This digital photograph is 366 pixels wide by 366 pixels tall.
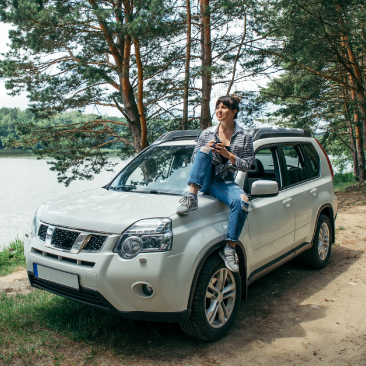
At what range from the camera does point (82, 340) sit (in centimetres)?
335

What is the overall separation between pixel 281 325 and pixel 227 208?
1.30 meters

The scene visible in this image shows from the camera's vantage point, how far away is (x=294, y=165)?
16.6 feet

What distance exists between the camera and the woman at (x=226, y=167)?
3400 millimetres

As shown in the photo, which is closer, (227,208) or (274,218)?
(227,208)

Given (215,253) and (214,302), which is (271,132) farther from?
(214,302)

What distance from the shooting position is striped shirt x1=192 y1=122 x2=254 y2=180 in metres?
3.70

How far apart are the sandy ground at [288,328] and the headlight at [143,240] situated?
3.01ft

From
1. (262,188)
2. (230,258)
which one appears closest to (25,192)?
(262,188)

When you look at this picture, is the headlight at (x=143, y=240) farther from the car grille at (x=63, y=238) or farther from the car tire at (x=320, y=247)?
the car tire at (x=320, y=247)

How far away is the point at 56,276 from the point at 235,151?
6.62ft

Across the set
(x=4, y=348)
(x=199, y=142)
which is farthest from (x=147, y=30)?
(x=4, y=348)

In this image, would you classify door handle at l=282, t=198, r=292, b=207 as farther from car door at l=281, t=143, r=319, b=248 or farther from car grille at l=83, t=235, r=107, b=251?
car grille at l=83, t=235, r=107, b=251

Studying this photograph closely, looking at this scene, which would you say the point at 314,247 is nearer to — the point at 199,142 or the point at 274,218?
the point at 274,218

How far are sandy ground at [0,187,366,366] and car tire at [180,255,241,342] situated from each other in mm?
166
